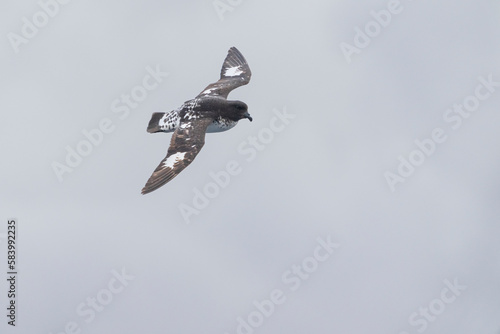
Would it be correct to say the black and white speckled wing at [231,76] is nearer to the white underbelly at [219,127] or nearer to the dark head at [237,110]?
the white underbelly at [219,127]

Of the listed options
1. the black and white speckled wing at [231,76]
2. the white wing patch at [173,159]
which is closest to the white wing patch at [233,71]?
the black and white speckled wing at [231,76]

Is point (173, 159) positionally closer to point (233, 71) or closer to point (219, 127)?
point (219, 127)

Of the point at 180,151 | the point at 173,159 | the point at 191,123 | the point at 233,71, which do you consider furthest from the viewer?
the point at 233,71

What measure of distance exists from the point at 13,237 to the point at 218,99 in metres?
11.6

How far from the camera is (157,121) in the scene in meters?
35.0

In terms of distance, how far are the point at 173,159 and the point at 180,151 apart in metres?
0.67

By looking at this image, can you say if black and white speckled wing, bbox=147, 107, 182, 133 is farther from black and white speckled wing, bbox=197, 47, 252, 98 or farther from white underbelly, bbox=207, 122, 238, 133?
black and white speckled wing, bbox=197, 47, 252, 98

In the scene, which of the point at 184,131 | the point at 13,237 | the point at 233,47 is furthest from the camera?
the point at 233,47

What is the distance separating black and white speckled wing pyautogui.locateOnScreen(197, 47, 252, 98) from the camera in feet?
125

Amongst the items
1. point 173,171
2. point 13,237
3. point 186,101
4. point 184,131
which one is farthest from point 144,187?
point 13,237

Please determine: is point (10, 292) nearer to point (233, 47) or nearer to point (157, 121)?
point (157, 121)

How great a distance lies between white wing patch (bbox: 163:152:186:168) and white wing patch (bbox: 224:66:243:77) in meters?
9.52

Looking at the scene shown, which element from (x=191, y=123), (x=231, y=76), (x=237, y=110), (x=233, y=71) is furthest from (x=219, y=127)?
(x=233, y=71)

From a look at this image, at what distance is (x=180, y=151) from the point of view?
3192 centimetres
